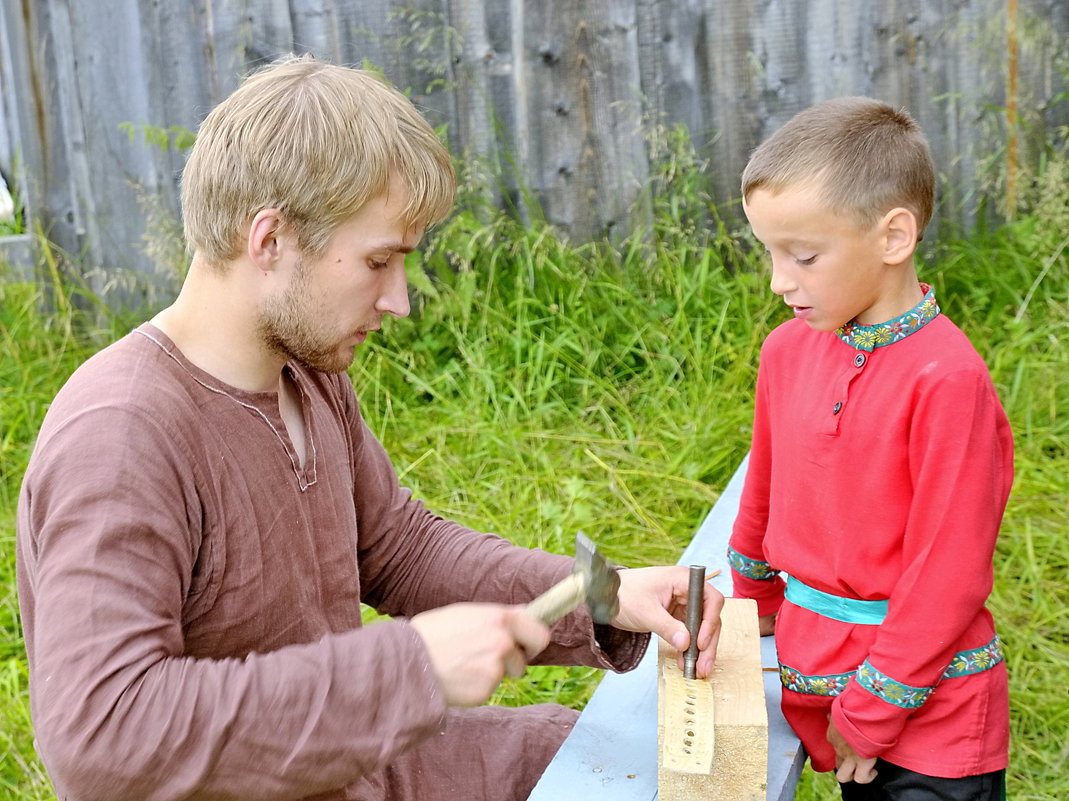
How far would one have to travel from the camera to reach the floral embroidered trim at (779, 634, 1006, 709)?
5.57ft

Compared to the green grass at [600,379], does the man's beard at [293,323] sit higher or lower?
higher

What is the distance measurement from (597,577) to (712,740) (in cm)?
27

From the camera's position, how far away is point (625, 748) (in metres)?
1.78

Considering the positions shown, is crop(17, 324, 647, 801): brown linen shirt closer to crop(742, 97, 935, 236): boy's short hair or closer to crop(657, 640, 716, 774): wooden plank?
crop(657, 640, 716, 774): wooden plank

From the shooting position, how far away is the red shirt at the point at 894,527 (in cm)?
166

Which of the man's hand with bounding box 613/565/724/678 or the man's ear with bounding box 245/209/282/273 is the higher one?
the man's ear with bounding box 245/209/282/273

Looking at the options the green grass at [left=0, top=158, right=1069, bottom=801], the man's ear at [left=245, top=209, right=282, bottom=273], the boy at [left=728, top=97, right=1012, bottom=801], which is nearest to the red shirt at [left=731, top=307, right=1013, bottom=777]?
the boy at [left=728, top=97, right=1012, bottom=801]

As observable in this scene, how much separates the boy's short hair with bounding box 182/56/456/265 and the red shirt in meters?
0.70

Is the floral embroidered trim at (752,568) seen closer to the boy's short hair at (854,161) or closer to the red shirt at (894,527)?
the red shirt at (894,527)

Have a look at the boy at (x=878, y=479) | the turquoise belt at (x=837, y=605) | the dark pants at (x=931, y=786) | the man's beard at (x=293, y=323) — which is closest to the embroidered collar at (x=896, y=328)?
the boy at (x=878, y=479)

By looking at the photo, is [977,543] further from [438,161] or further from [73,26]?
[73,26]

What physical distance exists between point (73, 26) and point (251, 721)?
4.20 metres

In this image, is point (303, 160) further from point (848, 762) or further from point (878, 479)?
point (848, 762)

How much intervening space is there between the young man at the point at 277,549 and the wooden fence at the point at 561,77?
8.70 feet
